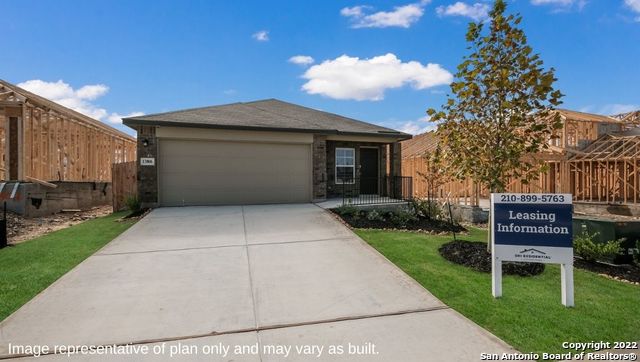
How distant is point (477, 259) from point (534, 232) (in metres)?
1.71

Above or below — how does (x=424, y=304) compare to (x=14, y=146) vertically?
below

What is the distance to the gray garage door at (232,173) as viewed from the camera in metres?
11.9

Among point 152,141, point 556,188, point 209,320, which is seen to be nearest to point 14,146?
point 152,141

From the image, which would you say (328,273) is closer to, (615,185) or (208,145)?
(208,145)

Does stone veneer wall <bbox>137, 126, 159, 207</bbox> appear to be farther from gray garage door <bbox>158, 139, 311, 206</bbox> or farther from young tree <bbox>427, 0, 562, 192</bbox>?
young tree <bbox>427, 0, 562, 192</bbox>

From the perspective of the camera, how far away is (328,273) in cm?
550

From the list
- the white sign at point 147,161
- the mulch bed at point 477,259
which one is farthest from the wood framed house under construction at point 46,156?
the mulch bed at point 477,259

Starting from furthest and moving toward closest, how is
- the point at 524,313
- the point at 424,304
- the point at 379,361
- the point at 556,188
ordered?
the point at 556,188 → the point at 424,304 → the point at 524,313 → the point at 379,361

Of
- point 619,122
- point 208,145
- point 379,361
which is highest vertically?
point 619,122

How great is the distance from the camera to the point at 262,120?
528 inches

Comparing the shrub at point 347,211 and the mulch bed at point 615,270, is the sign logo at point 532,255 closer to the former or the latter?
the mulch bed at point 615,270

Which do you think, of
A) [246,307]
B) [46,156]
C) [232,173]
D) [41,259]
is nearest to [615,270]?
[246,307]

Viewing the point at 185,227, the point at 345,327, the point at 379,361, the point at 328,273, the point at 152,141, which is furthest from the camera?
the point at 152,141

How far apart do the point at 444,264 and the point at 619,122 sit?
21.0 metres
